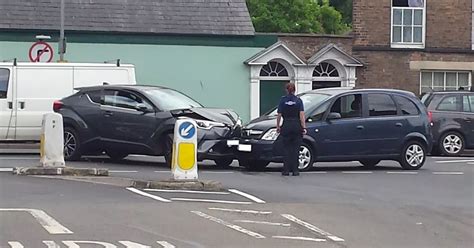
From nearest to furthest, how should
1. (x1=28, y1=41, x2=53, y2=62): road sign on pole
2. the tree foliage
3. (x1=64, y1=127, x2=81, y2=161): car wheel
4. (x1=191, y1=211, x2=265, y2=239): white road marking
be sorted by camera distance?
(x1=191, y1=211, x2=265, y2=239): white road marking, (x1=64, y1=127, x2=81, y2=161): car wheel, (x1=28, y1=41, x2=53, y2=62): road sign on pole, the tree foliage

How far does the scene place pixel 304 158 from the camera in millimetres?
17469

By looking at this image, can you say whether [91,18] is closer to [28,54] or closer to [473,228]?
[28,54]

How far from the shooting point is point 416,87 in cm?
3109

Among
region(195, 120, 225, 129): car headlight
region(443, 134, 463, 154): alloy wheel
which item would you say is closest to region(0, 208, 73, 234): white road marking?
region(195, 120, 225, 129): car headlight

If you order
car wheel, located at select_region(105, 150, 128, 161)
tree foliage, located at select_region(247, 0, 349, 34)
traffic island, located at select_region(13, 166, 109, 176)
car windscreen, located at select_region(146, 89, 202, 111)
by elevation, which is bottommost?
traffic island, located at select_region(13, 166, 109, 176)

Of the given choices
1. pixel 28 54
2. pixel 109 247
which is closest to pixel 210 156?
pixel 109 247

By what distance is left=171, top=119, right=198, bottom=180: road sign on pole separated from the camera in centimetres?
1399

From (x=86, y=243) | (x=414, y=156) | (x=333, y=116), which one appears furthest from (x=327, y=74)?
(x=86, y=243)

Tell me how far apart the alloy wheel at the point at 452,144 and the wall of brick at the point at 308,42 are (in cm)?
767

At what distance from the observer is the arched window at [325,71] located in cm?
3064

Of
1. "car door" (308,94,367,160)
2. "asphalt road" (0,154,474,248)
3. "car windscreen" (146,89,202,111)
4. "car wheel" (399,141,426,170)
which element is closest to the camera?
"asphalt road" (0,154,474,248)

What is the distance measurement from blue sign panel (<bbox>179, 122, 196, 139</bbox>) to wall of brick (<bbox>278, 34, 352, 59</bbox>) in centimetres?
1620

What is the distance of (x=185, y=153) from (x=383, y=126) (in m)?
5.50

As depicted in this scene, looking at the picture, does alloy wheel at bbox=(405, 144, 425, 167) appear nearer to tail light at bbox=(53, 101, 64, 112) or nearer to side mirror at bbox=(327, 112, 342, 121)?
side mirror at bbox=(327, 112, 342, 121)
